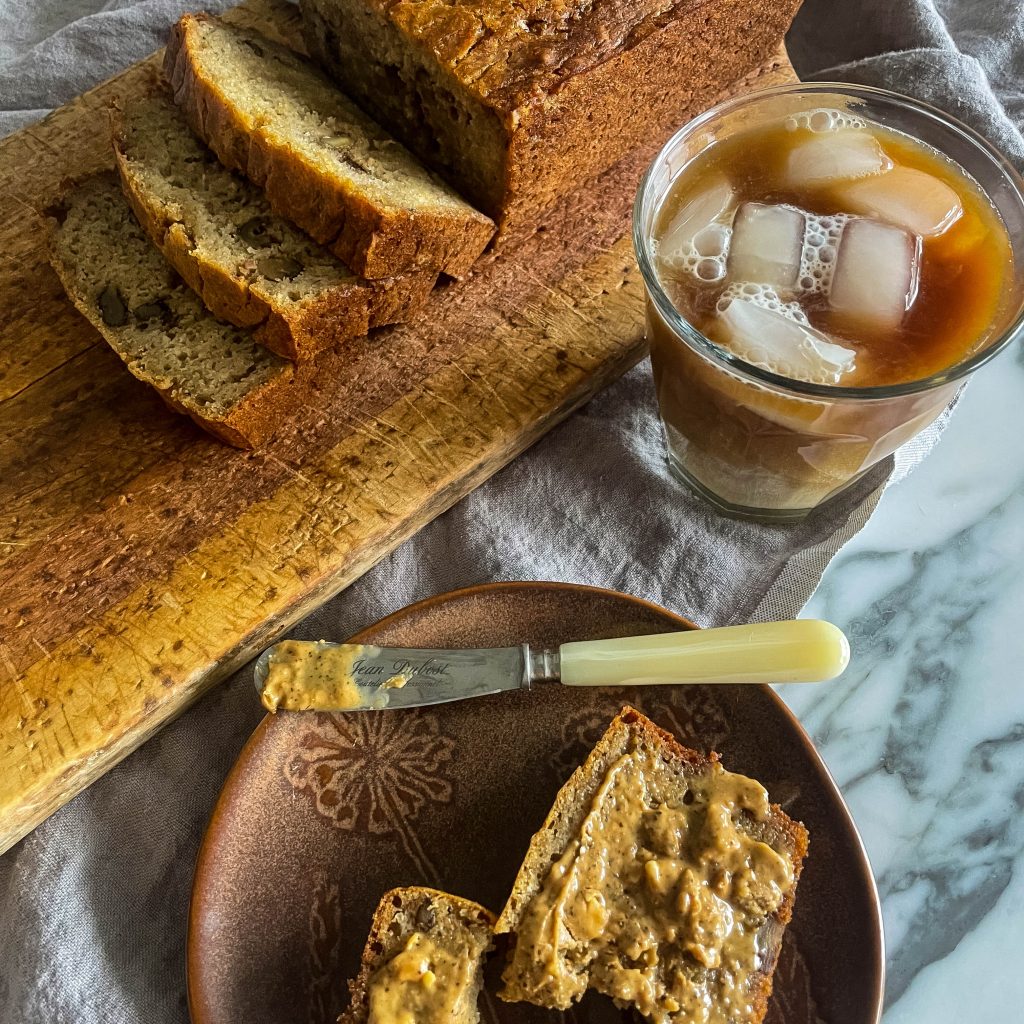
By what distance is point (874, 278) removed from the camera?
6.40 ft

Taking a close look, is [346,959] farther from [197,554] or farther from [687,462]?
[687,462]

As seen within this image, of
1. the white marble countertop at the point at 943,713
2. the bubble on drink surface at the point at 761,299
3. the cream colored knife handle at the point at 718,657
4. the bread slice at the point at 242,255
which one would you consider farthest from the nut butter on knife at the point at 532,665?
the bread slice at the point at 242,255

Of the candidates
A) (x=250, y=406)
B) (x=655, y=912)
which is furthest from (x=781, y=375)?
(x=250, y=406)

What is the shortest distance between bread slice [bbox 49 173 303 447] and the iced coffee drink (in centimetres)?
84

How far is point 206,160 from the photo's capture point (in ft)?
7.86

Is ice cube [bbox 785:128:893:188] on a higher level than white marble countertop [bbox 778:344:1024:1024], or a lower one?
higher

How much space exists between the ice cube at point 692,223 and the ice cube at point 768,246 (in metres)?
0.04

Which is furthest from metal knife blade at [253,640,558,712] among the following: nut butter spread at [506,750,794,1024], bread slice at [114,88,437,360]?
bread slice at [114,88,437,360]

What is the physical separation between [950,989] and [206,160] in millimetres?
2313

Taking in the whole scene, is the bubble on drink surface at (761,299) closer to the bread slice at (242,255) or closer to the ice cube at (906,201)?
the ice cube at (906,201)

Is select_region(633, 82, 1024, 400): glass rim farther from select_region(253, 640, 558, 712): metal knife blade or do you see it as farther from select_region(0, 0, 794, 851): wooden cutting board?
select_region(253, 640, 558, 712): metal knife blade

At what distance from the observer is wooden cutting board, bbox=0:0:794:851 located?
1.96 m

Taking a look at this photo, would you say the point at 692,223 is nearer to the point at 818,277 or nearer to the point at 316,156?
the point at 818,277

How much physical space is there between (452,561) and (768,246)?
0.91 m
